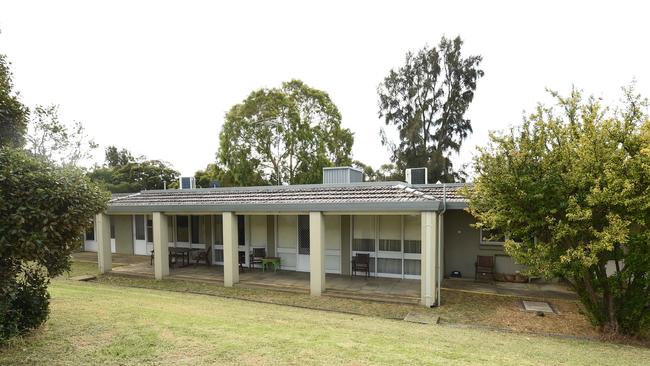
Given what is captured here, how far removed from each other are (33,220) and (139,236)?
16.6m

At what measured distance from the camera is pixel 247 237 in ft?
50.0

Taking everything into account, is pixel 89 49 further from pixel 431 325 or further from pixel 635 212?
pixel 635 212

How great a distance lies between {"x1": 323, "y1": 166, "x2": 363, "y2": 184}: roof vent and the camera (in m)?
14.9

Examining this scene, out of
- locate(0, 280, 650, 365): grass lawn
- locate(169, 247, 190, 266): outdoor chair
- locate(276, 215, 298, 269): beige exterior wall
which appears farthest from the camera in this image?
locate(169, 247, 190, 266): outdoor chair

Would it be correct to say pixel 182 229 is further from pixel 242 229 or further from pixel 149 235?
pixel 242 229

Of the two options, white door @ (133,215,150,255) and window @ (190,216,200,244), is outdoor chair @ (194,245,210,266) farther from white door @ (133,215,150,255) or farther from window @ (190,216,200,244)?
white door @ (133,215,150,255)

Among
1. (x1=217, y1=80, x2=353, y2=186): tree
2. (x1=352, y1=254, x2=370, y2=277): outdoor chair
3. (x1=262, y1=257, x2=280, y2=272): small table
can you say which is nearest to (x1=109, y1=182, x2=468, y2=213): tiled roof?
(x1=352, y1=254, x2=370, y2=277): outdoor chair

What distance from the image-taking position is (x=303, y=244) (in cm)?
1433

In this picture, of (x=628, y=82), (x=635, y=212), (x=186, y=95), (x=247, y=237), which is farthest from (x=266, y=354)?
(x=186, y=95)

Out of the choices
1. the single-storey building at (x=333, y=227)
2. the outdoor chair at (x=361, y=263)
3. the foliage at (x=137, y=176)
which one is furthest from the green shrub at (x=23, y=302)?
the foliage at (x=137, y=176)

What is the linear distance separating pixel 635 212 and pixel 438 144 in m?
23.7

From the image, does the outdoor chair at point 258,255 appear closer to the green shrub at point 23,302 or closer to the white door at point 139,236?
the white door at point 139,236

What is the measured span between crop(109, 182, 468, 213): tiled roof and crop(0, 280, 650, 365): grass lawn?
342 centimetres

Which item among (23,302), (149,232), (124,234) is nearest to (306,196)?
(23,302)
